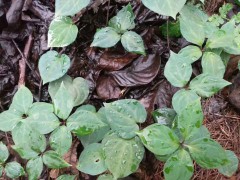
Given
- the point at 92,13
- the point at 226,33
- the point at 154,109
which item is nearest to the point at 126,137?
the point at 154,109

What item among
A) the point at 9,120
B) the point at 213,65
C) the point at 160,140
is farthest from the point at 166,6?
the point at 9,120

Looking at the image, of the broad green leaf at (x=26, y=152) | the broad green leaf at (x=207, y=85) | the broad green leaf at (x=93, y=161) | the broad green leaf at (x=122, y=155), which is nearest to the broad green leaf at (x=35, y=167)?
the broad green leaf at (x=26, y=152)

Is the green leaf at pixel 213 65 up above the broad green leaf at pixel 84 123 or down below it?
above

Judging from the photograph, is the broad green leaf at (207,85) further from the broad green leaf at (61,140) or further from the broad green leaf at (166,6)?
the broad green leaf at (61,140)

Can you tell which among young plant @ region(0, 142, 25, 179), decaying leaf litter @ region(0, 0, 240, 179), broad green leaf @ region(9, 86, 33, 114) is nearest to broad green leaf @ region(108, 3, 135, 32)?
decaying leaf litter @ region(0, 0, 240, 179)

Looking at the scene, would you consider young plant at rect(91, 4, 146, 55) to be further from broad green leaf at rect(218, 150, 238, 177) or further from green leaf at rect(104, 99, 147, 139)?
broad green leaf at rect(218, 150, 238, 177)

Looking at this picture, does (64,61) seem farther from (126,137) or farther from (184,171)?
(184,171)

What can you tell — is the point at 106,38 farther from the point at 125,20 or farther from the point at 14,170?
the point at 14,170
